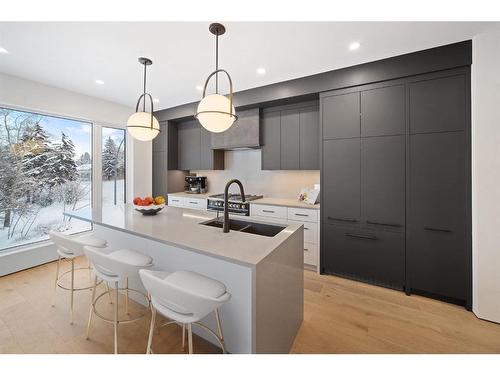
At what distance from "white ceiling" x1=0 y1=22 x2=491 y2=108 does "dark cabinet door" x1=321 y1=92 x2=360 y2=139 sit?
37 cm

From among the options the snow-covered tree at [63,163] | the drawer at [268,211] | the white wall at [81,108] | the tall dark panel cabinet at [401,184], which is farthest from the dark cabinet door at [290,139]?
the snow-covered tree at [63,163]

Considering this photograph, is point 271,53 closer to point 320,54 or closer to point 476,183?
point 320,54

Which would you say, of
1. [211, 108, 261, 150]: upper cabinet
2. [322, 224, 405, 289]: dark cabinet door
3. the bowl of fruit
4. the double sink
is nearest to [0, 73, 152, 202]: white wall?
[211, 108, 261, 150]: upper cabinet

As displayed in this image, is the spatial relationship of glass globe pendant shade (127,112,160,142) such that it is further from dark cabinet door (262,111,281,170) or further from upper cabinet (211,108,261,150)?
dark cabinet door (262,111,281,170)

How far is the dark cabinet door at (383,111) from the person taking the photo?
239cm

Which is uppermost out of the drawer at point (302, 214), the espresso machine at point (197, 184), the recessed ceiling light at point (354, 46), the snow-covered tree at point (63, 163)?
the recessed ceiling light at point (354, 46)

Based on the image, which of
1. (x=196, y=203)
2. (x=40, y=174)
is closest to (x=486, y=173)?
(x=196, y=203)

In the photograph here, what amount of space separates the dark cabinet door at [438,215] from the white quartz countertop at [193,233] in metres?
1.46

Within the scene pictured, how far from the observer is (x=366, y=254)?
2.60 meters

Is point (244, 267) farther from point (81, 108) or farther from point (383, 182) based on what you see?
point (81, 108)

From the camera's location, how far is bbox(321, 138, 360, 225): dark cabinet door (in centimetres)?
263

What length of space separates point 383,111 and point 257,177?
210cm

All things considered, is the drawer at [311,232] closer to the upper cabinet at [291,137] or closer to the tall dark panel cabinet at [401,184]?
the tall dark panel cabinet at [401,184]
